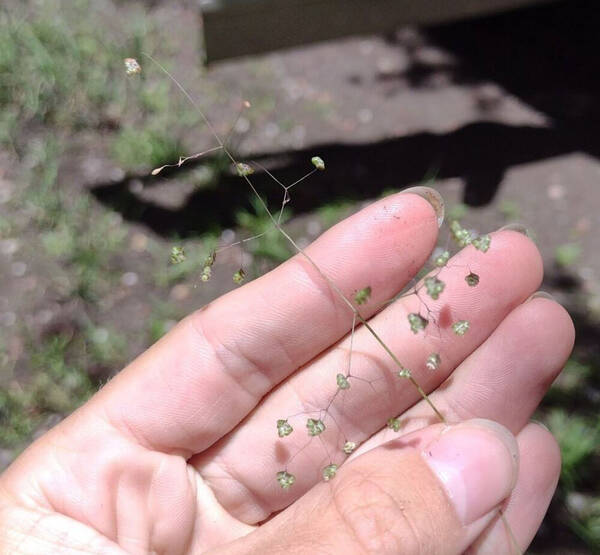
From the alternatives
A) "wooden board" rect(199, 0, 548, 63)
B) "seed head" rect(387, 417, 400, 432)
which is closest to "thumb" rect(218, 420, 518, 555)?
"seed head" rect(387, 417, 400, 432)

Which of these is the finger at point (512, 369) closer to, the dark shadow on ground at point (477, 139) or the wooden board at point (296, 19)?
the dark shadow on ground at point (477, 139)

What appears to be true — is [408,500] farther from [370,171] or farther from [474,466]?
[370,171]

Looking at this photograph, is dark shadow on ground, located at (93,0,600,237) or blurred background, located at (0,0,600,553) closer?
blurred background, located at (0,0,600,553)

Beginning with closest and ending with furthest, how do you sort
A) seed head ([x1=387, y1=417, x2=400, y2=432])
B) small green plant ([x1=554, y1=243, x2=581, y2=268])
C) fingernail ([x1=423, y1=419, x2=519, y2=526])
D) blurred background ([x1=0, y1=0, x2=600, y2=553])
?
fingernail ([x1=423, y1=419, x2=519, y2=526])
seed head ([x1=387, y1=417, x2=400, y2=432])
blurred background ([x1=0, y1=0, x2=600, y2=553])
small green plant ([x1=554, y1=243, x2=581, y2=268])

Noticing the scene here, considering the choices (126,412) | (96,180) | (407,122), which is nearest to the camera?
(126,412)

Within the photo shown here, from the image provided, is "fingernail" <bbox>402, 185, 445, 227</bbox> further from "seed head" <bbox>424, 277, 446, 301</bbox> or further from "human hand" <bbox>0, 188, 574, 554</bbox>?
"seed head" <bbox>424, 277, 446, 301</bbox>

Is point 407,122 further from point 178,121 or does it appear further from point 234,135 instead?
point 178,121

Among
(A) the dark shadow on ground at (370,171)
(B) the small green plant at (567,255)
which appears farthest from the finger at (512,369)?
(A) the dark shadow on ground at (370,171)

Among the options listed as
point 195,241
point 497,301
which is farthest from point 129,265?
point 497,301
